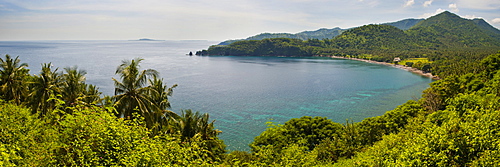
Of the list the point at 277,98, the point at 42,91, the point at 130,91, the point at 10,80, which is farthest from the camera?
the point at 277,98

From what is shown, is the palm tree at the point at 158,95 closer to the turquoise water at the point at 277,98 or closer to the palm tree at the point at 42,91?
the palm tree at the point at 42,91

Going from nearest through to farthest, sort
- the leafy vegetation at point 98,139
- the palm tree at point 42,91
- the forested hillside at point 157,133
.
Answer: the leafy vegetation at point 98,139, the forested hillside at point 157,133, the palm tree at point 42,91

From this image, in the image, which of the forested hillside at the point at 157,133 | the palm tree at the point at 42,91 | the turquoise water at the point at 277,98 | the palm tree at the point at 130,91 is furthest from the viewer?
the turquoise water at the point at 277,98

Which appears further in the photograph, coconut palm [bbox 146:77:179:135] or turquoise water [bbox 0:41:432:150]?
turquoise water [bbox 0:41:432:150]

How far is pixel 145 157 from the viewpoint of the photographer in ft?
34.3

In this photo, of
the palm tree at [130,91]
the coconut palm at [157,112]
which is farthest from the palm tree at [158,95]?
the palm tree at [130,91]

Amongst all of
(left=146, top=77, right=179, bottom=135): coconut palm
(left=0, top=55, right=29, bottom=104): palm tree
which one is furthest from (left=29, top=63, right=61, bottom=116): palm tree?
(left=146, top=77, right=179, bottom=135): coconut palm

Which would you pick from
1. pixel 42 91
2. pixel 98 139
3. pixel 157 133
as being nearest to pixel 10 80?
pixel 42 91

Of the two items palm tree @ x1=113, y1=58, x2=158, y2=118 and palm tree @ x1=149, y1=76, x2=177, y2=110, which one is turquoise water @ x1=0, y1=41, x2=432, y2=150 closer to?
palm tree @ x1=149, y1=76, x2=177, y2=110

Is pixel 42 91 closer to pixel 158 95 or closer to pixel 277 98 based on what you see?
pixel 158 95

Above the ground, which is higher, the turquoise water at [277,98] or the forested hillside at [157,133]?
the forested hillside at [157,133]

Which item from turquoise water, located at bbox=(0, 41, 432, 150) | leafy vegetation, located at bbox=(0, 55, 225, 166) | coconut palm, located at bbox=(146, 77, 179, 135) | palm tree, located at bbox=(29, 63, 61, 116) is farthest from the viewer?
turquoise water, located at bbox=(0, 41, 432, 150)

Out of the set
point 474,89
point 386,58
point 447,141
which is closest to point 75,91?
point 447,141

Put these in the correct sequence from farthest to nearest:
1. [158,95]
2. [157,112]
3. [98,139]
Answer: [158,95]
[157,112]
[98,139]
